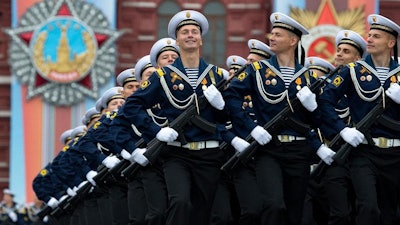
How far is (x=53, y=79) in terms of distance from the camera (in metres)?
37.4

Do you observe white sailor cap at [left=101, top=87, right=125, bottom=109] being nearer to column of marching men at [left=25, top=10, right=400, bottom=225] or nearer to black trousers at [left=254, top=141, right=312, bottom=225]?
column of marching men at [left=25, top=10, right=400, bottom=225]

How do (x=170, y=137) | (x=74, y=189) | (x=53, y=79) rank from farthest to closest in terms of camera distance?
(x=53, y=79) → (x=74, y=189) → (x=170, y=137)

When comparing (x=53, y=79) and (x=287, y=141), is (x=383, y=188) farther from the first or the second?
(x=53, y=79)

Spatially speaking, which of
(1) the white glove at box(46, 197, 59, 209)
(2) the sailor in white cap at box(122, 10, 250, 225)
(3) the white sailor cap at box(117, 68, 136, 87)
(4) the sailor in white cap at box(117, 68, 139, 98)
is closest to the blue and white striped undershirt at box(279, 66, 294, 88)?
(2) the sailor in white cap at box(122, 10, 250, 225)

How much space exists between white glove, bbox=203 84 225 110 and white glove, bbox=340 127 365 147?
122 centimetres

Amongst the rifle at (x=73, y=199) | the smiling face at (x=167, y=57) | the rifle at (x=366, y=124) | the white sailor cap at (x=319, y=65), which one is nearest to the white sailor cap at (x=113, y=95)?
the rifle at (x=73, y=199)

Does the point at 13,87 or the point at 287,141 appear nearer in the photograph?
the point at 287,141

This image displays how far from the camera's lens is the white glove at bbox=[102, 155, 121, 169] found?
17.7 metres

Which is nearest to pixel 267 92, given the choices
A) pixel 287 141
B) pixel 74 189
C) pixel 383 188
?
pixel 287 141

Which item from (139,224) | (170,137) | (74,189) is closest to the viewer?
(170,137)

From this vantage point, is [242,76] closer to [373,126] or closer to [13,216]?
[373,126]

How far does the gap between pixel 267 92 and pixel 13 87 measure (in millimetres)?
24160

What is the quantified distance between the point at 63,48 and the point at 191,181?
2386 cm

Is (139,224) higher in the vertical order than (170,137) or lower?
lower
